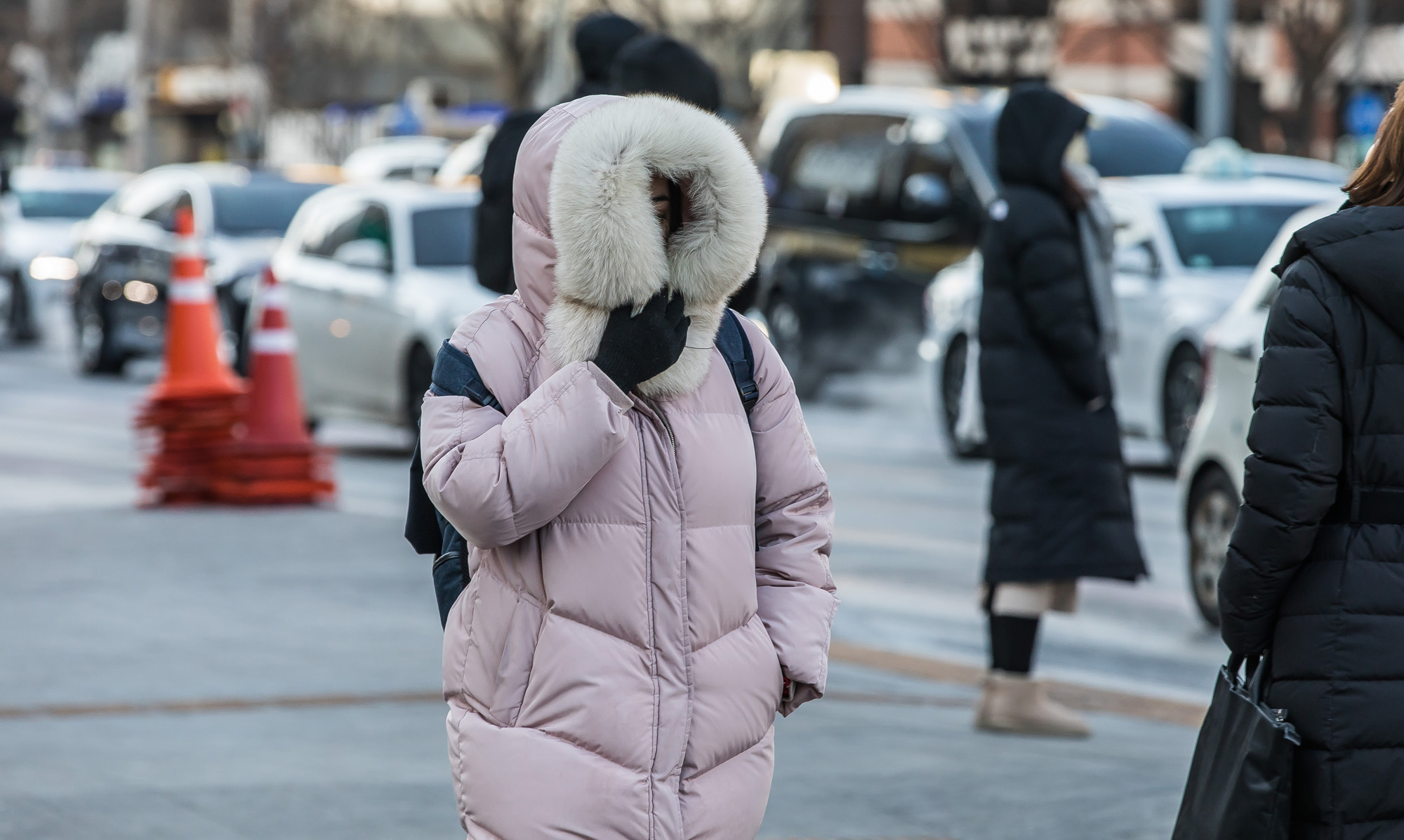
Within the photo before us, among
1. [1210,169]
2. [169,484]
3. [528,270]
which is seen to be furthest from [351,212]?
[528,270]

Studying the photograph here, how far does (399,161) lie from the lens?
30.8 m

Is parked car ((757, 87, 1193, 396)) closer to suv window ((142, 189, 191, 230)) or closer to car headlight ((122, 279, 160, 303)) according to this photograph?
suv window ((142, 189, 191, 230))

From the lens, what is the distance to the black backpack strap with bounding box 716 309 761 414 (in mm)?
3311

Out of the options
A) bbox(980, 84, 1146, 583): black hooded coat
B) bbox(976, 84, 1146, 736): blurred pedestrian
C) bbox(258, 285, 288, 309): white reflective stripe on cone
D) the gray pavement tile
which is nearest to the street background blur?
the gray pavement tile

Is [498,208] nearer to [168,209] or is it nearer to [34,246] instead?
[168,209]

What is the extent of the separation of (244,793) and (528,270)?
253 cm

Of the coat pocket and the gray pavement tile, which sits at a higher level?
the coat pocket

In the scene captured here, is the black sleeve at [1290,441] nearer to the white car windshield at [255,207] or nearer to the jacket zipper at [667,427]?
the jacket zipper at [667,427]

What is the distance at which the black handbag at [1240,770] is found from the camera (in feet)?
11.3

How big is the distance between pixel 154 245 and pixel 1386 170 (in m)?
16.3

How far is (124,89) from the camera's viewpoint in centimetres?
6600

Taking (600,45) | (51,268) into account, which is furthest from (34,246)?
(600,45)

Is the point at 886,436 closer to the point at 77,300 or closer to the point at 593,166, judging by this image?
the point at 77,300

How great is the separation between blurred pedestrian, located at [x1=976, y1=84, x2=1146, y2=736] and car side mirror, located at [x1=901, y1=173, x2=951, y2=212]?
10022mm
